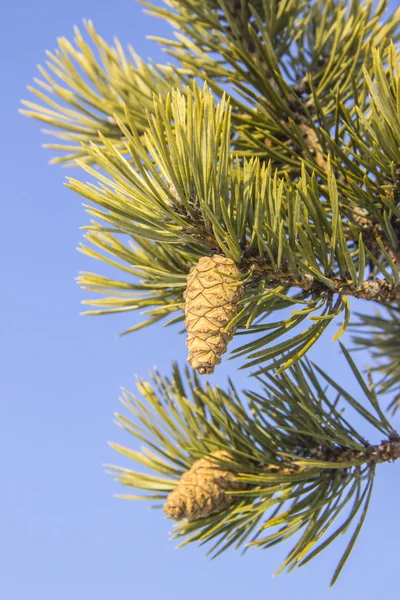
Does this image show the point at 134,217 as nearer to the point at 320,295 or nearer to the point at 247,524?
the point at 320,295

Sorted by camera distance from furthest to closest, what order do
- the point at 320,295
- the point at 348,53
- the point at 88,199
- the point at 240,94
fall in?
the point at 348,53
the point at 240,94
the point at 320,295
the point at 88,199

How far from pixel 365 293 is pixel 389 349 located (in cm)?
47

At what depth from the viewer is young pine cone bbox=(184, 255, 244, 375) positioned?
70 cm

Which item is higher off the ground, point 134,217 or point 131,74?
point 131,74

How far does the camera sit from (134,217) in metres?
0.69

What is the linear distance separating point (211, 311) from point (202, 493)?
1.08 feet

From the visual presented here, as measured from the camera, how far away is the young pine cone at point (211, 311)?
2.31 feet

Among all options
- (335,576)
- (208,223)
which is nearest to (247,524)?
(335,576)

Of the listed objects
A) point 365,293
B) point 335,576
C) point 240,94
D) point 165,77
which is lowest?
point 335,576

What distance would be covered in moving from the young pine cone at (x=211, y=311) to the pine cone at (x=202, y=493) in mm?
279

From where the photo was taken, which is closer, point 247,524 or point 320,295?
point 320,295

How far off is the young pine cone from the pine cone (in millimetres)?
279

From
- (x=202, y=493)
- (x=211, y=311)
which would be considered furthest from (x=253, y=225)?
(x=202, y=493)

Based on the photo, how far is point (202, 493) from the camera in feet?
3.07
